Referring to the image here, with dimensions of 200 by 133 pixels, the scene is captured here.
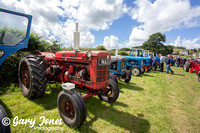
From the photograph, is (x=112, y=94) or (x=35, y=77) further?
(x=112, y=94)

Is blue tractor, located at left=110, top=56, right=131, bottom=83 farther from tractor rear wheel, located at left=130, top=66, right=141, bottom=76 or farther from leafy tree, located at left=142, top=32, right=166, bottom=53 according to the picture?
leafy tree, located at left=142, top=32, right=166, bottom=53

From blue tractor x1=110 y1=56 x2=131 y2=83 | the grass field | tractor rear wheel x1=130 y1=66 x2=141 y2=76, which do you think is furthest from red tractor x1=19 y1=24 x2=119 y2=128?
tractor rear wheel x1=130 y1=66 x2=141 y2=76

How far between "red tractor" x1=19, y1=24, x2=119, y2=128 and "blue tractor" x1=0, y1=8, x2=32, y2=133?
1.68 ft

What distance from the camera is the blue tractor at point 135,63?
826cm

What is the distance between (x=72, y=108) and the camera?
2283mm

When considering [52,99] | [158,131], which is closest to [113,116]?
[158,131]

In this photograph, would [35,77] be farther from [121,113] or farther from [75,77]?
[121,113]

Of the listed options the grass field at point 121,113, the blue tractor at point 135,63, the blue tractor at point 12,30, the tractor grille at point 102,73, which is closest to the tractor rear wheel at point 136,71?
the blue tractor at point 135,63

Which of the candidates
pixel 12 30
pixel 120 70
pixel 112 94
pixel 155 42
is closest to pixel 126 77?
pixel 120 70

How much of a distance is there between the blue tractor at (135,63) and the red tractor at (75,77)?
18.2 feet

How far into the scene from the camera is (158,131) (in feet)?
7.89

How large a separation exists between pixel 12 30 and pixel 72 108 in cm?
289

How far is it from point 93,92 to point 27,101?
214 cm

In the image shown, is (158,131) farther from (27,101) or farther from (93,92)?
(27,101)
